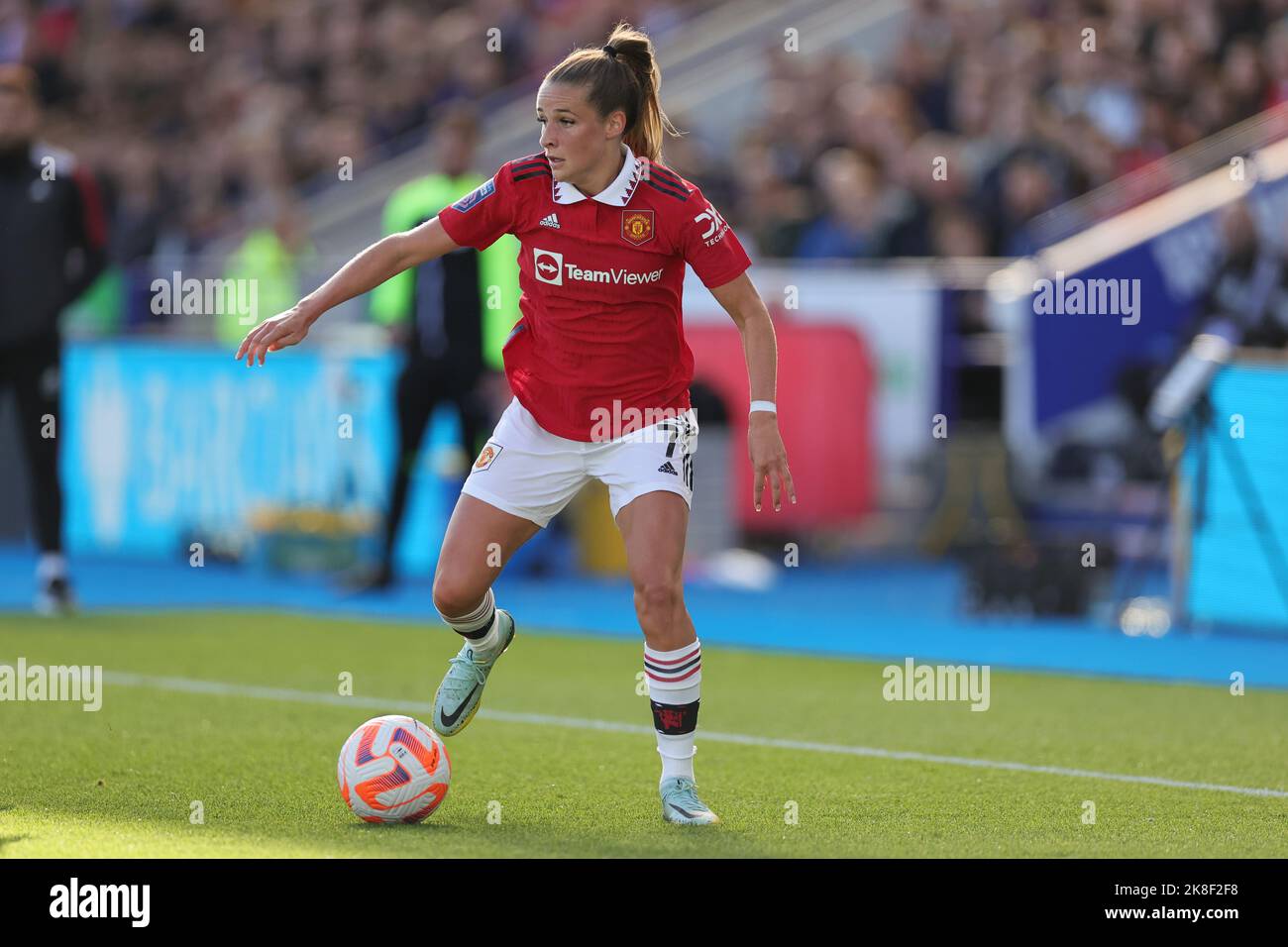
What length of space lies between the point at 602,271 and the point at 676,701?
52.8 inches

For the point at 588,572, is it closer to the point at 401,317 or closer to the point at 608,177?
the point at 401,317

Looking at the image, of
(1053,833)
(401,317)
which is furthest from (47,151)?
(1053,833)

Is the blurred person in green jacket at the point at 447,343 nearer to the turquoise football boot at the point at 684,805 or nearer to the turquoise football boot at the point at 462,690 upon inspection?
the turquoise football boot at the point at 462,690

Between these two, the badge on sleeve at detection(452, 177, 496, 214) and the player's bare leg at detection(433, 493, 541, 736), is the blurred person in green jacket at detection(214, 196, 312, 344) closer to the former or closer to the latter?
the player's bare leg at detection(433, 493, 541, 736)

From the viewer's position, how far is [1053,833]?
20.0 feet

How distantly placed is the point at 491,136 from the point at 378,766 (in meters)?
16.3

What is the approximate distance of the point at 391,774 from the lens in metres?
6.11

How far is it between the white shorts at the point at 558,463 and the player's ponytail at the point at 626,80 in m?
0.90

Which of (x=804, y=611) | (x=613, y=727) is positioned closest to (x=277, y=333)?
(x=613, y=727)

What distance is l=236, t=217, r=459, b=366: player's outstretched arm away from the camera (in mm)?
6145

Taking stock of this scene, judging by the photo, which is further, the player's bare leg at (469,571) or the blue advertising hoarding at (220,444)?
the blue advertising hoarding at (220,444)

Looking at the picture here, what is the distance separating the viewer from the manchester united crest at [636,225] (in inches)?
251
